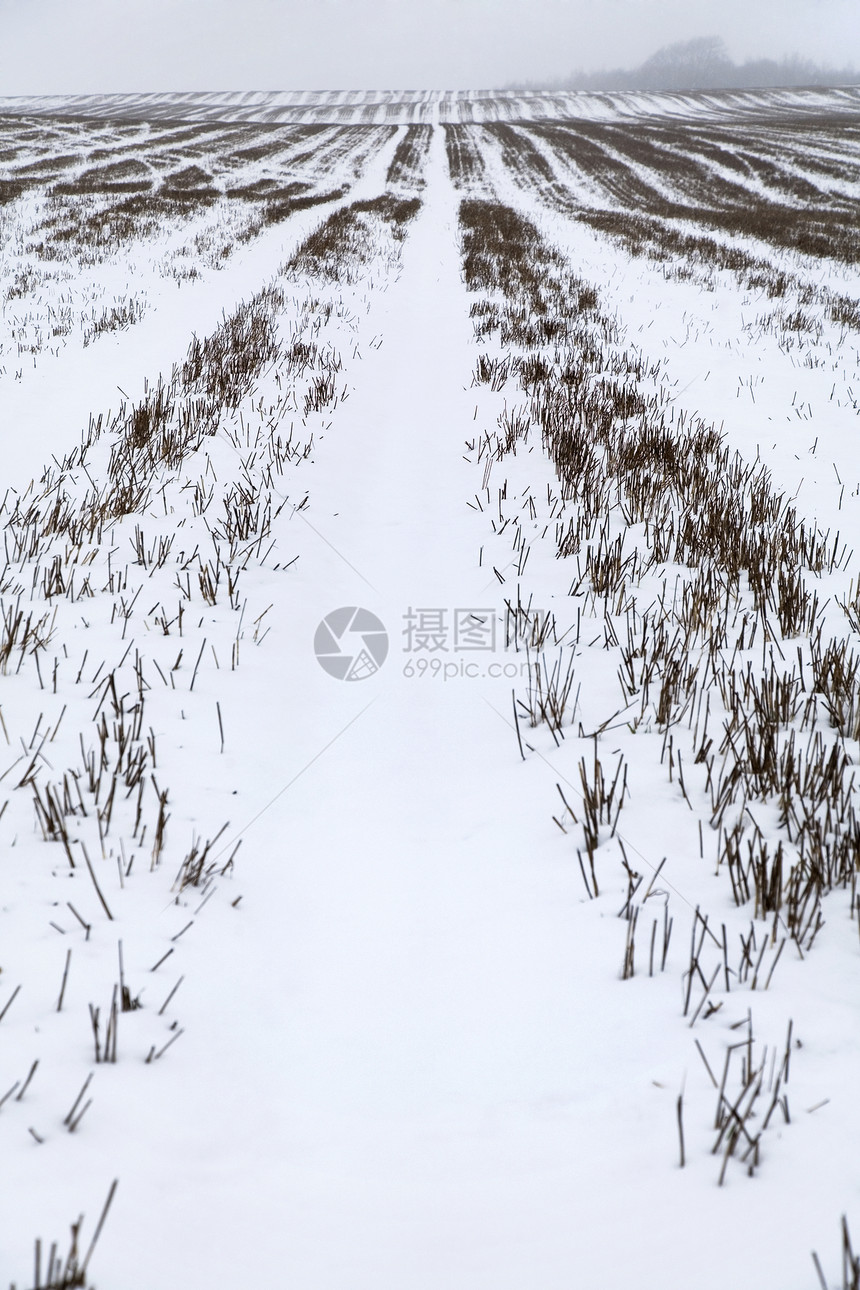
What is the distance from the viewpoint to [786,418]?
7.26m

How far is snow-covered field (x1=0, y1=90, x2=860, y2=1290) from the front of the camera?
1.46 m

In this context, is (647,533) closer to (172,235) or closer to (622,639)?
(622,639)

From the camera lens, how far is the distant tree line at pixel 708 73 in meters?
147

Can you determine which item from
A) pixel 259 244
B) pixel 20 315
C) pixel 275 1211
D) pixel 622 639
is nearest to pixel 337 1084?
pixel 275 1211

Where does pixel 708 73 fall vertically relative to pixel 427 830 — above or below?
above

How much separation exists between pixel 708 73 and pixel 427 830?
21330 centimetres

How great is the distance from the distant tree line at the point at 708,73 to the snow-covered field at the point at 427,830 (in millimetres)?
169988

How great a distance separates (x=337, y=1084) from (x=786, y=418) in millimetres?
7553

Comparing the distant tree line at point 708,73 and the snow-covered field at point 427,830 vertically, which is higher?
the distant tree line at point 708,73

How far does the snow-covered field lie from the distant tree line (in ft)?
558

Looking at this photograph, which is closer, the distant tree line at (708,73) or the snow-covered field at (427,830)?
the snow-covered field at (427,830)

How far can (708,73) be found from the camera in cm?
15975

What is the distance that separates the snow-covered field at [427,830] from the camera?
1.46 m

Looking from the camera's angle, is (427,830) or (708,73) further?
(708,73)
